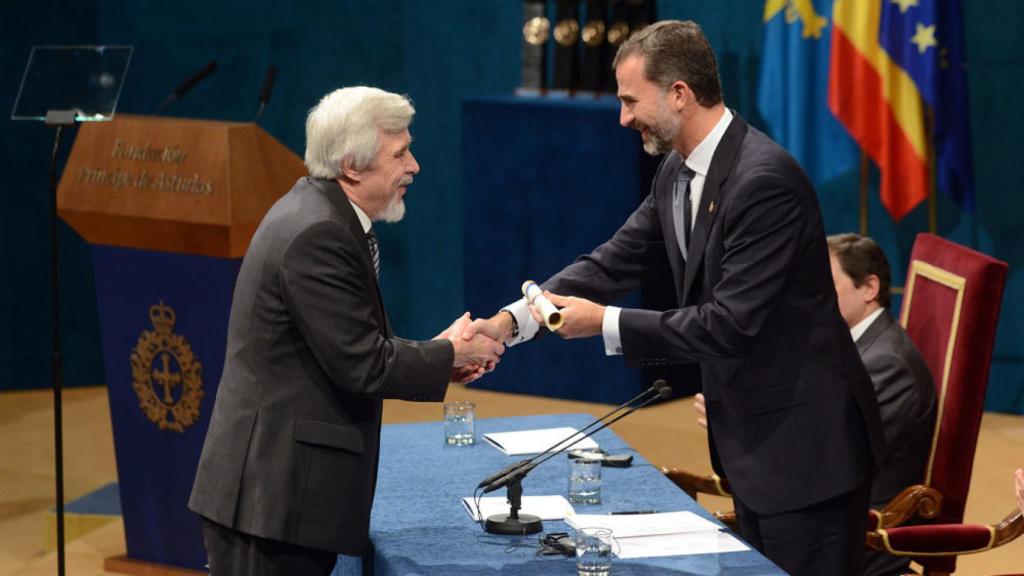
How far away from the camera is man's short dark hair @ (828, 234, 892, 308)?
4051 mm

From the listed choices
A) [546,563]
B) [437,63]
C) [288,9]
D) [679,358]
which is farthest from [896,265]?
[546,563]

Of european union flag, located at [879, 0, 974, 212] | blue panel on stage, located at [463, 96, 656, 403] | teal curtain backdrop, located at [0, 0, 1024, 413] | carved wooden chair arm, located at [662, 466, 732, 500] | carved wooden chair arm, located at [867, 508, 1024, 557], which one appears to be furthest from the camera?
teal curtain backdrop, located at [0, 0, 1024, 413]

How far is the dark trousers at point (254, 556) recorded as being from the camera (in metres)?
2.84

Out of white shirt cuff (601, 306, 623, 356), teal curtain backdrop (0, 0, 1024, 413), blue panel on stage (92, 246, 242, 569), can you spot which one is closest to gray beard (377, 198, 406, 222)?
white shirt cuff (601, 306, 623, 356)

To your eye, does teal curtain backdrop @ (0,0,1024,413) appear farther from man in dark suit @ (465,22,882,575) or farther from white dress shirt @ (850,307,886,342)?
man in dark suit @ (465,22,882,575)

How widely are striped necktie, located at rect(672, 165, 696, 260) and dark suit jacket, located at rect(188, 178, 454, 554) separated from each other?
78 cm

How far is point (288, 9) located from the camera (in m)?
8.21

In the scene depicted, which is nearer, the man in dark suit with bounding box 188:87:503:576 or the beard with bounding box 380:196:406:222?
the man in dark suit with bounding box 188:87:503:576

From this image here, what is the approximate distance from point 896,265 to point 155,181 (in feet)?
13.7

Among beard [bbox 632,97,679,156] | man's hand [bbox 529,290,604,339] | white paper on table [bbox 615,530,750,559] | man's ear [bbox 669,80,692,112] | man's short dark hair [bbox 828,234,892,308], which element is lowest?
white paper on table [bbox 615,530,750,559]

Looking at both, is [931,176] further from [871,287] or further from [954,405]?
[954,405]

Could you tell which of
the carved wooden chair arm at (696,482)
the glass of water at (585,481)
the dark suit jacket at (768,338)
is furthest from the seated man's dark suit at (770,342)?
the carved wooden chair arm at (696,482)

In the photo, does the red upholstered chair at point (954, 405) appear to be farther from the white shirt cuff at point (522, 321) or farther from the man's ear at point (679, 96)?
the man's ear at point (679, 96)

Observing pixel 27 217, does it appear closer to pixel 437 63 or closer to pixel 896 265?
pixel 437 63
